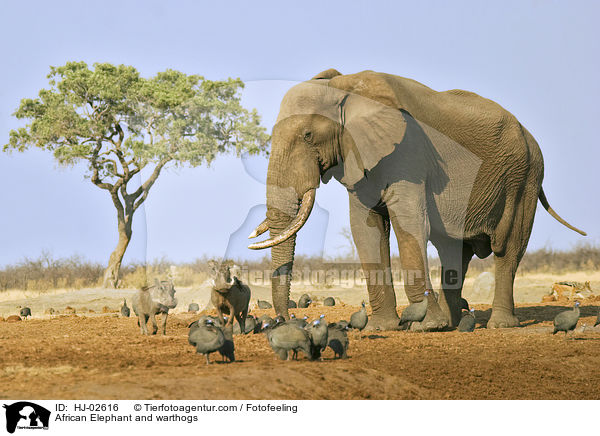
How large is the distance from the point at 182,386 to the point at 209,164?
5.07 m

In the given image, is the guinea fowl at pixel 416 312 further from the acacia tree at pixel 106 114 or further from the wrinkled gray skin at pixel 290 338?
the acacia tree at pixel 106 114

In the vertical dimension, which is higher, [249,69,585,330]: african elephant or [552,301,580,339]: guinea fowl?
[249,69,585,330]: african elephant

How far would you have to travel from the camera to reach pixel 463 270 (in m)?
14.5

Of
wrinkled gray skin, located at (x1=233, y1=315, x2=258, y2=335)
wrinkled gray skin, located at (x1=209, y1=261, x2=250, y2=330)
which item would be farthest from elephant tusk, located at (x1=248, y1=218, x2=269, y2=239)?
wrinkled gray skin, located at (x1=233, y1=315, x2=258, y2=335)

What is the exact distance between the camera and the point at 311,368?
7.70 metres

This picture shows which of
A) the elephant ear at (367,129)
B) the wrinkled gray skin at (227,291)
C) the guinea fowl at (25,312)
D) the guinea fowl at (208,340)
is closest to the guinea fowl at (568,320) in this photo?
the elephant ear at (367,129)

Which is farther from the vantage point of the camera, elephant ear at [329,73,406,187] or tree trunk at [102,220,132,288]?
tree trunk at [102,220,132,288]

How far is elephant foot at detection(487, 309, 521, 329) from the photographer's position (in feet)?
44.1

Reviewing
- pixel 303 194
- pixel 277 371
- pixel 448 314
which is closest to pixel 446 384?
pixel 277 371

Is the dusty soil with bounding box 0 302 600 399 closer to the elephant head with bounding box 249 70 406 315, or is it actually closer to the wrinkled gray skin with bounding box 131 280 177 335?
the wrinkled gray skin with bounding box 131 280 177 335
